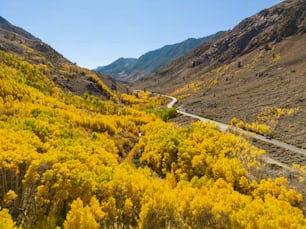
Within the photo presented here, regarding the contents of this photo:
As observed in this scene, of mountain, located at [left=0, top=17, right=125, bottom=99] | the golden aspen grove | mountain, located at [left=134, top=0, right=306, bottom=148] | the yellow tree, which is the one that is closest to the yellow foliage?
the golden aspen grove

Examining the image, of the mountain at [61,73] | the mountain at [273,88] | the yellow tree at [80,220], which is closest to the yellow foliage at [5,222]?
the yellow tree at [80,220]

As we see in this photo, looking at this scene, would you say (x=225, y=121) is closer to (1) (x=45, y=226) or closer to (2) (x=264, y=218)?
(2) (x=264, y=218)

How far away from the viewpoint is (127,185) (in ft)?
Answer: 147

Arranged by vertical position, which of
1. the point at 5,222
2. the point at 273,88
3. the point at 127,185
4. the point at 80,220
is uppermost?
the point at 5,222

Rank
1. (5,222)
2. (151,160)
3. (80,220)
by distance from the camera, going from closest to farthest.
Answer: (5,222)
(80,220)
(151,160)

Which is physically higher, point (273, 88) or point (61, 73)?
point (61, 73)

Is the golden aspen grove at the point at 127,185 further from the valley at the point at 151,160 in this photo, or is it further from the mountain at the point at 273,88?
the mountain at the point at 273,88

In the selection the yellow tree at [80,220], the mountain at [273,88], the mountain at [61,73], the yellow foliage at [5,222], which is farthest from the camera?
the mountain at [61,73]

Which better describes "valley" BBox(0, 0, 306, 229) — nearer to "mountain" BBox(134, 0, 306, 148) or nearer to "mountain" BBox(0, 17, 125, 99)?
"mountain" BBox(134, 0, 306, 148)

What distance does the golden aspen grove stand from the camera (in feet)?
130

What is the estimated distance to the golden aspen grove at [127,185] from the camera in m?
39.6

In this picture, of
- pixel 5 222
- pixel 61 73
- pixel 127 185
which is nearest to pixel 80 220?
pixel 5 222

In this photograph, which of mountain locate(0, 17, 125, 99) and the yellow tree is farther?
mountain locate(0, 17, 125, 99)

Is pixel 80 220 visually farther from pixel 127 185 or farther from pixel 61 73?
pixel 61 73
